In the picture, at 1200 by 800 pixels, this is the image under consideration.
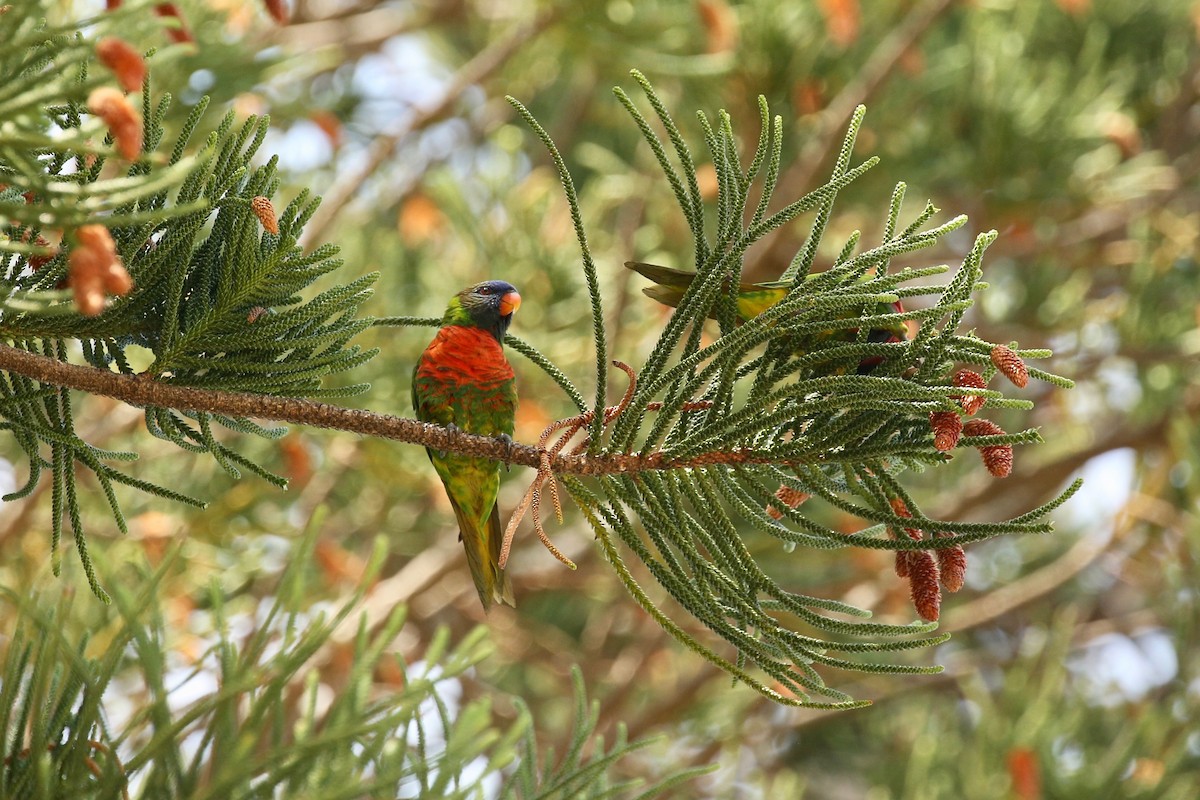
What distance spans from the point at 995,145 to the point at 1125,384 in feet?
4.10

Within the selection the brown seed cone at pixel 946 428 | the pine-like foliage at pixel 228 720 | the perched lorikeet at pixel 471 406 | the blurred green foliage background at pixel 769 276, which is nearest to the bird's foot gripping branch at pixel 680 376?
the brown seed cone at pixel 946 428

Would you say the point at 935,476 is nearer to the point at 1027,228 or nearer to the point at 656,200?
the point at 1027,228

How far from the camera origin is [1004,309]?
14.5ft

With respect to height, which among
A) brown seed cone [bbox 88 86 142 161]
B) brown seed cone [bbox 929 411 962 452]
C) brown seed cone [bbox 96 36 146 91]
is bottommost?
brown seed cone [bbox 929 411 962 452]

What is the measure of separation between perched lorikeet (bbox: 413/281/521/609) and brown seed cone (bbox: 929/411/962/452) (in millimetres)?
1081

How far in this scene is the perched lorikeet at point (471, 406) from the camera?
2.11 metres

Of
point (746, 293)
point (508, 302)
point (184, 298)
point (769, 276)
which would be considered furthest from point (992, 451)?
point (769, 276)

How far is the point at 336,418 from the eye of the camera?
1.25 m

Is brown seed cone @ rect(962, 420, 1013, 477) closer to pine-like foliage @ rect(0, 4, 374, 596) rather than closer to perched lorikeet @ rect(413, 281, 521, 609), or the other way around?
pine-like foliage @ rect(0, 4, 374, 596)

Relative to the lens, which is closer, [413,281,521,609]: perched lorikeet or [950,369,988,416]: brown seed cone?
[950,369,988,416]: brown seed cone

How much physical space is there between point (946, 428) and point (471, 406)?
117cm

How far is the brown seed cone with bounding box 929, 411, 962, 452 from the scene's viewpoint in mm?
1114

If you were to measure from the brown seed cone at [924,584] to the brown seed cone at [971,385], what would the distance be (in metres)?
0.19

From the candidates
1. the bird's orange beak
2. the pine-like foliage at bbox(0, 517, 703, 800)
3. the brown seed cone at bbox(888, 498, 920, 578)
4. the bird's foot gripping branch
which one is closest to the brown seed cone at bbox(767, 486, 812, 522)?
the bird's foot gripping branch
